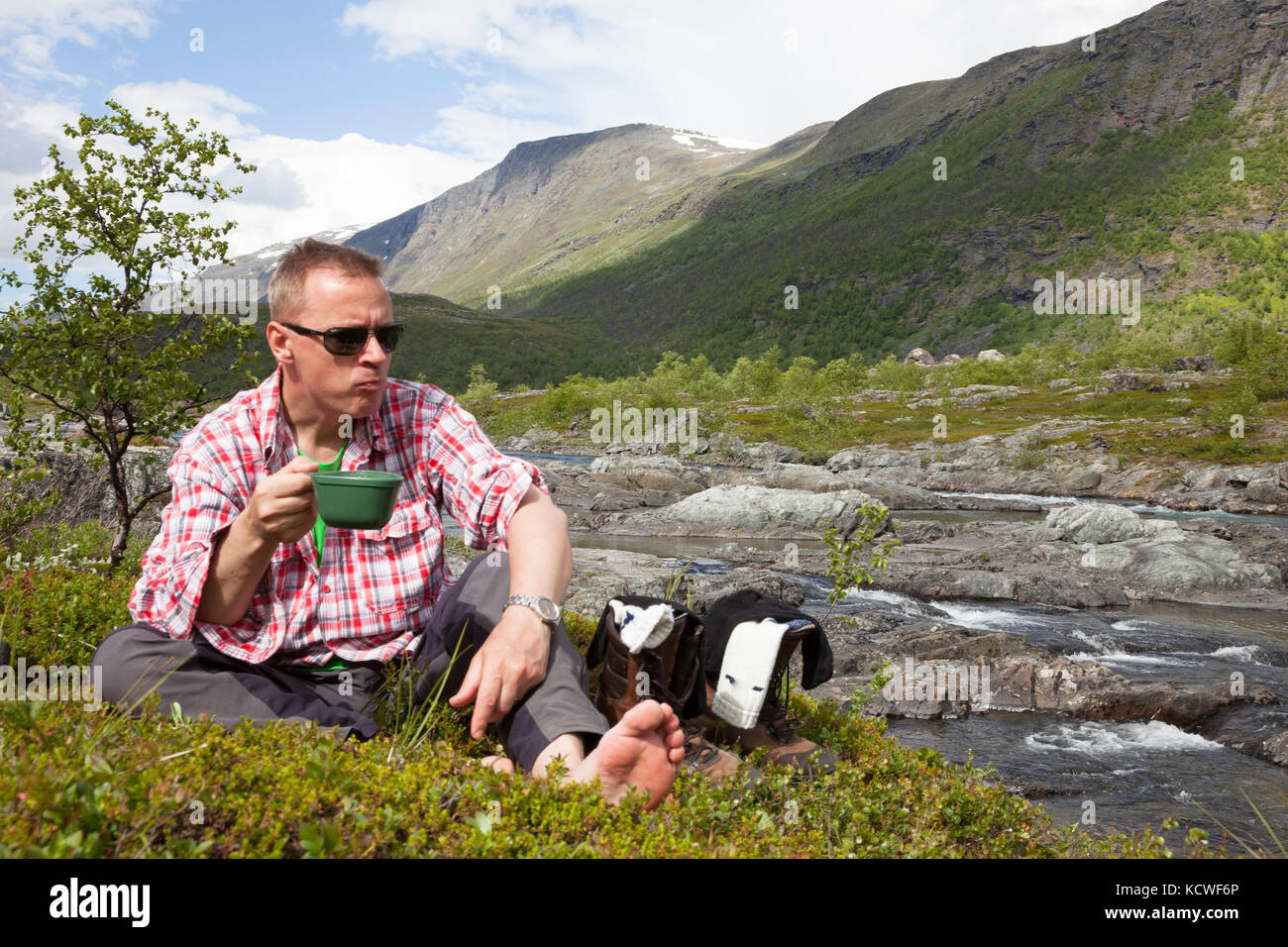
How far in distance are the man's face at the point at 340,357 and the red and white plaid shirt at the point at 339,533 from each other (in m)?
0.24

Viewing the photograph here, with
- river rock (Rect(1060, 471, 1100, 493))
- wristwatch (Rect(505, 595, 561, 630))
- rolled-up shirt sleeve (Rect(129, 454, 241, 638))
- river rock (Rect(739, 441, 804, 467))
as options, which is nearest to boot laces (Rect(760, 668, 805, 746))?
wristwatch (Rect(505, 595, 561, 630))

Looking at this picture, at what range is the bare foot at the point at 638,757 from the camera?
2971 mm

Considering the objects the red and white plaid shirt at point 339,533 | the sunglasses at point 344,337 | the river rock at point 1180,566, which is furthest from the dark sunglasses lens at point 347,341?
the river rock at point 1180,566

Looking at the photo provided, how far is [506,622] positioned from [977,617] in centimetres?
1727

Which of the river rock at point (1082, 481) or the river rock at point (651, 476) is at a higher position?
the river rock at point (651, 476)

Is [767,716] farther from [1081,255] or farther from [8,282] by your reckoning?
[1081,255]

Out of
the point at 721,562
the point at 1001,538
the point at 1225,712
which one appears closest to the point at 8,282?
the point at 1225,712

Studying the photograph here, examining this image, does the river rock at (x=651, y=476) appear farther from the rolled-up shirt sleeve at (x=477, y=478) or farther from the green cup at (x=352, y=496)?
the green cup at (x=352, y=496)

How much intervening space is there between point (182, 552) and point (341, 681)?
879mm

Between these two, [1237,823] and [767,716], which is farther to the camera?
[1237,823]

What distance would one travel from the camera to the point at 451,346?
178 meters

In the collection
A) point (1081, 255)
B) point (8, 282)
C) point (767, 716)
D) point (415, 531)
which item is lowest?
point (767, 716)

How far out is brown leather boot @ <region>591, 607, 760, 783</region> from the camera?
407cm

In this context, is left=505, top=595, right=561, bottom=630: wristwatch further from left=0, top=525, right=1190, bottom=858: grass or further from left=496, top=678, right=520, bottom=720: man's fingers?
left=0, top=525, right=1190, bottom=858: grass
